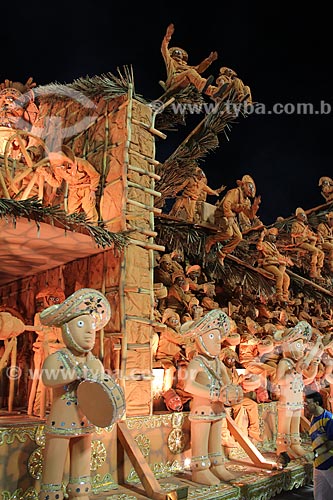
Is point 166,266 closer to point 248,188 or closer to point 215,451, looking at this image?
point 248,188

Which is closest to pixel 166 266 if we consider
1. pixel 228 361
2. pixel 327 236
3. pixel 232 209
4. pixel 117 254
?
pixel 232 209

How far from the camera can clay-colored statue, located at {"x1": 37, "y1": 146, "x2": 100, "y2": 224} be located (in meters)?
5.77

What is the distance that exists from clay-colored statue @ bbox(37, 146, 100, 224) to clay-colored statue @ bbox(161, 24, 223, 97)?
185 centimetres

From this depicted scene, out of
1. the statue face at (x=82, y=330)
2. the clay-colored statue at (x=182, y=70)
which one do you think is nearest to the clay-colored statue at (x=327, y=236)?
the clay-colored statue at (x=182, y=70)

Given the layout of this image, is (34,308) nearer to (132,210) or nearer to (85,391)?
(132,210)

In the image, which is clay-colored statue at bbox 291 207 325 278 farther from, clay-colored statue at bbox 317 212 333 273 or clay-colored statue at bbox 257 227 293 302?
clay-colored statue at bbox 257 227 293 302

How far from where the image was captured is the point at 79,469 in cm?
400

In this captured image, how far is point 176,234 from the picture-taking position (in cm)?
850

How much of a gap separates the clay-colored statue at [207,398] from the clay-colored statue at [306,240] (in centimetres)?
575

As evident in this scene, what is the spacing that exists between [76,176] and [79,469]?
3.47 m

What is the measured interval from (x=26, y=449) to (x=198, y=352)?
2.06m

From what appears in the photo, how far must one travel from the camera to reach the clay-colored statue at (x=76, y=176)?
5.77 m

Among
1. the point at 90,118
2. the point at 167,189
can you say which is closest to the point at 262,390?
the point at 167,189

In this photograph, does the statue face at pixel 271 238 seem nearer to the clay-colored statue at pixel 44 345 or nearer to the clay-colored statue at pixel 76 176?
the clay-colored statue at pixel 76 176
